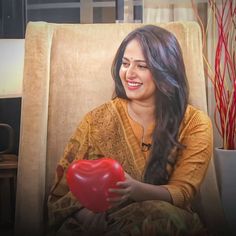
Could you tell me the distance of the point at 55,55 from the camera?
1250 mm

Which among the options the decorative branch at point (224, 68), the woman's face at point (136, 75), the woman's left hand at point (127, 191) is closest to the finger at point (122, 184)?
the woman's left hand at point (127, 191)

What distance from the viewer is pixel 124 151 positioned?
1224mm

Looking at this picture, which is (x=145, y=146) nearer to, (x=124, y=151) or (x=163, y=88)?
(x=124, y=151)

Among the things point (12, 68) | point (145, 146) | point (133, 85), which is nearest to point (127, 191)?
point (145, 146)

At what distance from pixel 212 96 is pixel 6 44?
2.34 feet

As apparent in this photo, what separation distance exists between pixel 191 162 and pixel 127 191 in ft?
0.74

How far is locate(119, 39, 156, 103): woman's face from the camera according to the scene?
1.22 metres

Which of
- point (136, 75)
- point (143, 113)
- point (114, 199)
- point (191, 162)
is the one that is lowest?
point (114, 199)

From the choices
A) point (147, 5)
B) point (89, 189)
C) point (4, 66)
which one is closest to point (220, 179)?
point (89, 189)

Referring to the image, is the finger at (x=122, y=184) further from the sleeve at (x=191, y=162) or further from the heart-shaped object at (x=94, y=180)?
the sleeve at (x=191, y=162)

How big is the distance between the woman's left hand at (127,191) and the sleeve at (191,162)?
0.09m

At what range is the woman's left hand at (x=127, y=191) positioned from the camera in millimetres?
1177

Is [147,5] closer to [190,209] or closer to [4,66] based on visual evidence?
[4,66]

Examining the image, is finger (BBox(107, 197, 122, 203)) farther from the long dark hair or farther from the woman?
the long dark hair
